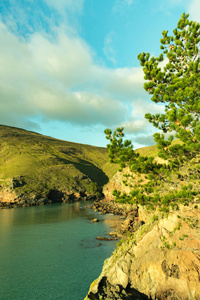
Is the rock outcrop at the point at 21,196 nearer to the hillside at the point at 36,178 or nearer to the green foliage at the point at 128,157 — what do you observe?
the hillside at the point at 36,178

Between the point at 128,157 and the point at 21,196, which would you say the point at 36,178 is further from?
the point at 128,157

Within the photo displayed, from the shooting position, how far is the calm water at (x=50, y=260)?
23625 mm

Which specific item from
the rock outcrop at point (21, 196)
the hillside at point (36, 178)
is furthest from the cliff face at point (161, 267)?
the hillside at point (36, 178)

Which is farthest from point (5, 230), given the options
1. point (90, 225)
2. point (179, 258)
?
point (179, 258)

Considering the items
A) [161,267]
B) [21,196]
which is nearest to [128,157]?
[161,267]

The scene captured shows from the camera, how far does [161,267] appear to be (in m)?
14.6

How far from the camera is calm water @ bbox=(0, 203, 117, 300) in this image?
77.5 feet

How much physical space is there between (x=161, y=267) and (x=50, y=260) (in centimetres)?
2366

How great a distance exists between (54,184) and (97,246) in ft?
311

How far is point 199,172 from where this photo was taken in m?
13.1

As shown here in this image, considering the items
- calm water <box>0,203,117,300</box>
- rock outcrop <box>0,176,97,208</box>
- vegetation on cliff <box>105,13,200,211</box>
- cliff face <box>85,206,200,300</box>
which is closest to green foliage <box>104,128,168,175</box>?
vegetation on cliff <box>105,13,200,211</box>

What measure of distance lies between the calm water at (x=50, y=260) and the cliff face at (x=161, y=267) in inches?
393

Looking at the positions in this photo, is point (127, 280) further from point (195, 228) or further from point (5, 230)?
point (5, 230)

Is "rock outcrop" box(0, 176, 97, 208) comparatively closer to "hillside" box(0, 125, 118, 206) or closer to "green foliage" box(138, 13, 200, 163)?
"hillside" box(0, 125, 118, 206)
